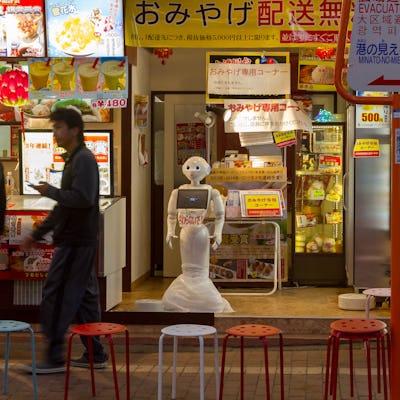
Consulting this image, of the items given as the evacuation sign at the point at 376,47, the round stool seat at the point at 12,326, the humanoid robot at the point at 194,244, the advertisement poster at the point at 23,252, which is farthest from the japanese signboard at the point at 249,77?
the evacuation sign at the point at 376,47

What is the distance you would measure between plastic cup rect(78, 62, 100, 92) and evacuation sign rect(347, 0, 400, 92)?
16.4 ft

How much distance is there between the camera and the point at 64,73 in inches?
387

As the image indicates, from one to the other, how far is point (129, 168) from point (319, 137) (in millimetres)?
2484

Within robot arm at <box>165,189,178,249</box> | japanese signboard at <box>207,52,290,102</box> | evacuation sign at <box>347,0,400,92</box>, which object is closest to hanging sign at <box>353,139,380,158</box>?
japanese signboard at <box>207,52,290,102</box>

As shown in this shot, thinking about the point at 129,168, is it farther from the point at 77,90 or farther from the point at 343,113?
the point at 343,113

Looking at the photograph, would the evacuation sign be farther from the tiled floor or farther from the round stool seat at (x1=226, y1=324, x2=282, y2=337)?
the tiled floor

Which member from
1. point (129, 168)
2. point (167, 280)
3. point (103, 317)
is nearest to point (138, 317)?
point (103, 317)

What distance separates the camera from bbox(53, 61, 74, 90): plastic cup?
980cm

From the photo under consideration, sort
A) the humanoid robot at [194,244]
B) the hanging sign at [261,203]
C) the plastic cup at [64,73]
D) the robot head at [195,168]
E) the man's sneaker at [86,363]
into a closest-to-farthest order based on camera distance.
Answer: the man's sneaker at [86,363]
the humanoid robot at [194,244]
the plastic cup at [64,73]
the robot head at [195,168]
the hanging sign at [261,203]

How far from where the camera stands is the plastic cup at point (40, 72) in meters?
9.85

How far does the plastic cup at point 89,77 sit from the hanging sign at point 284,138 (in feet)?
7.28

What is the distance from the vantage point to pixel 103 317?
31.2 ft

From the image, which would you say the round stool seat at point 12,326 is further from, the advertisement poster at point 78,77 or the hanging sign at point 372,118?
the hanging sign at point 372,118

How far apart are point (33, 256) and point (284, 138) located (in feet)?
10.5
